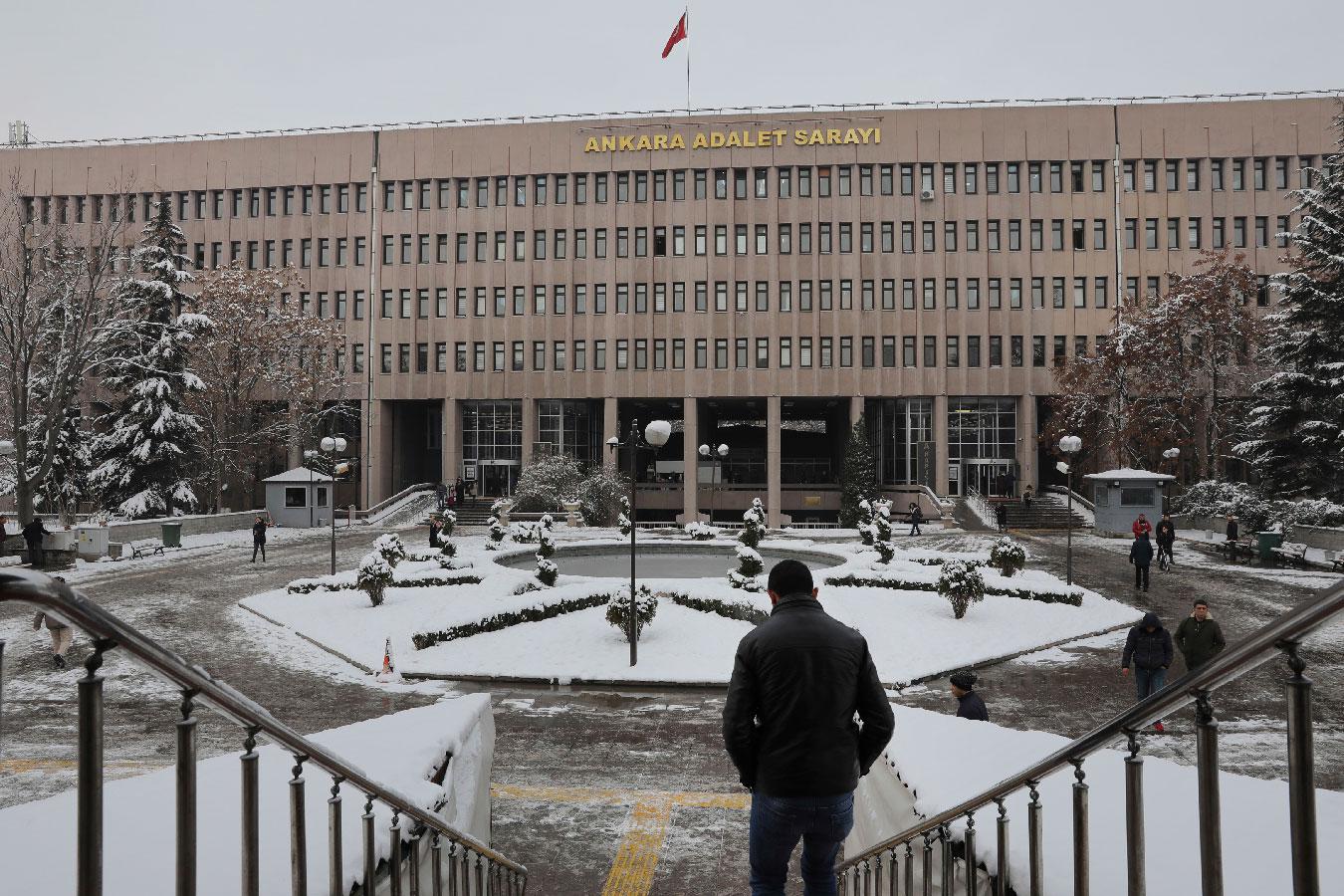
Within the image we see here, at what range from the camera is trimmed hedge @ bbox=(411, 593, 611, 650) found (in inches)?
627

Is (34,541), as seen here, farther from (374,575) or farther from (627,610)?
(627,610)

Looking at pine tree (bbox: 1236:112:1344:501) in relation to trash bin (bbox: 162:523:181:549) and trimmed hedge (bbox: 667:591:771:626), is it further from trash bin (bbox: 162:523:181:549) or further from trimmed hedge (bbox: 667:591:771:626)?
trash bin (bbox: 162:523:181:549)

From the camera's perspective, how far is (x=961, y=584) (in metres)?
17.3

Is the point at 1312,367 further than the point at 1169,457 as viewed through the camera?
No

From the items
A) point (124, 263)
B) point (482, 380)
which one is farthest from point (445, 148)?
point (124, 263)

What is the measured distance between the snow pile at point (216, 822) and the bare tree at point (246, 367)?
1578 inches

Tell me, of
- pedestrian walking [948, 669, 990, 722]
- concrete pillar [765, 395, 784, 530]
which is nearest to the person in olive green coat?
pedestrian walking [948, 669, 990, 722]

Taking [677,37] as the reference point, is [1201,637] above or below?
below

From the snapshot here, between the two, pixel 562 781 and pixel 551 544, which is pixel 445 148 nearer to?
pixel 551 544

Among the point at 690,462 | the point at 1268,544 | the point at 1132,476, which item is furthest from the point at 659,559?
the point at 690,462

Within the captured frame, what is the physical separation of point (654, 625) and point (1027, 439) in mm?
40205

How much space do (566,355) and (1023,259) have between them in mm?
27904

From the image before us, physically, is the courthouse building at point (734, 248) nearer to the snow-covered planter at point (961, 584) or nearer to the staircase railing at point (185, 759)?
the snow-covered planter at point (961, 584)

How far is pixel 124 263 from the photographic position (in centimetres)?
5150
